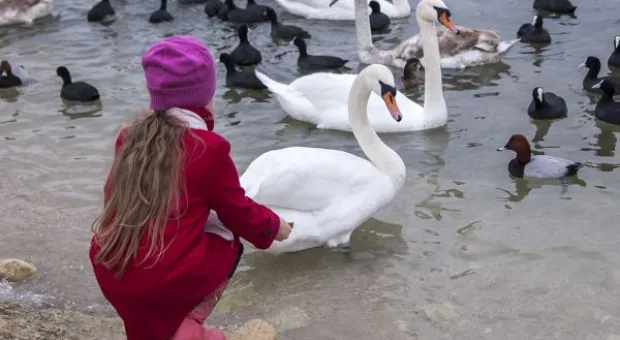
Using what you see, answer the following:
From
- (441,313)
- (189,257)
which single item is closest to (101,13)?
(441,313)

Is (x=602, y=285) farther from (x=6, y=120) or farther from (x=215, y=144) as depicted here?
(x=6, y=120)

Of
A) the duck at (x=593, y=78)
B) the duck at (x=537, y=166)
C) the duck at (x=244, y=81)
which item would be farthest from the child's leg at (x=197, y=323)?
the duck at (x=593, y=78)

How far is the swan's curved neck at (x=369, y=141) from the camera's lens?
6211 millimetres

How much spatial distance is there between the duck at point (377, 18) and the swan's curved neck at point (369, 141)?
6.73 m

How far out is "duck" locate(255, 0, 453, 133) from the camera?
871cm

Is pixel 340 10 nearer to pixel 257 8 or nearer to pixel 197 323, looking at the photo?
pixel 257 8

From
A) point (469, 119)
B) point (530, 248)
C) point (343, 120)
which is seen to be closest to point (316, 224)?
point (530, 248)

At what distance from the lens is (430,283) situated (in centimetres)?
555

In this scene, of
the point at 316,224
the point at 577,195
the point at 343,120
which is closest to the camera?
the point at 316,224

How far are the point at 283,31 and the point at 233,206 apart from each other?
9.37 metres

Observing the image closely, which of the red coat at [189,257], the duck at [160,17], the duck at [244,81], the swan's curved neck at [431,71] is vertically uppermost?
the red coat at [189,257]

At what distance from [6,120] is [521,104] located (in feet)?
18.4

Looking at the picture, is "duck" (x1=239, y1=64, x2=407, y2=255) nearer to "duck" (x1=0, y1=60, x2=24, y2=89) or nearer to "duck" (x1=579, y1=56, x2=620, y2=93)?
"duck" (x1=579, y1=56, x2=620, y2=93)

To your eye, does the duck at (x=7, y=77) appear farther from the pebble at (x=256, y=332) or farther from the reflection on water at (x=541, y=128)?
the pebble at (x=256, y=332)
